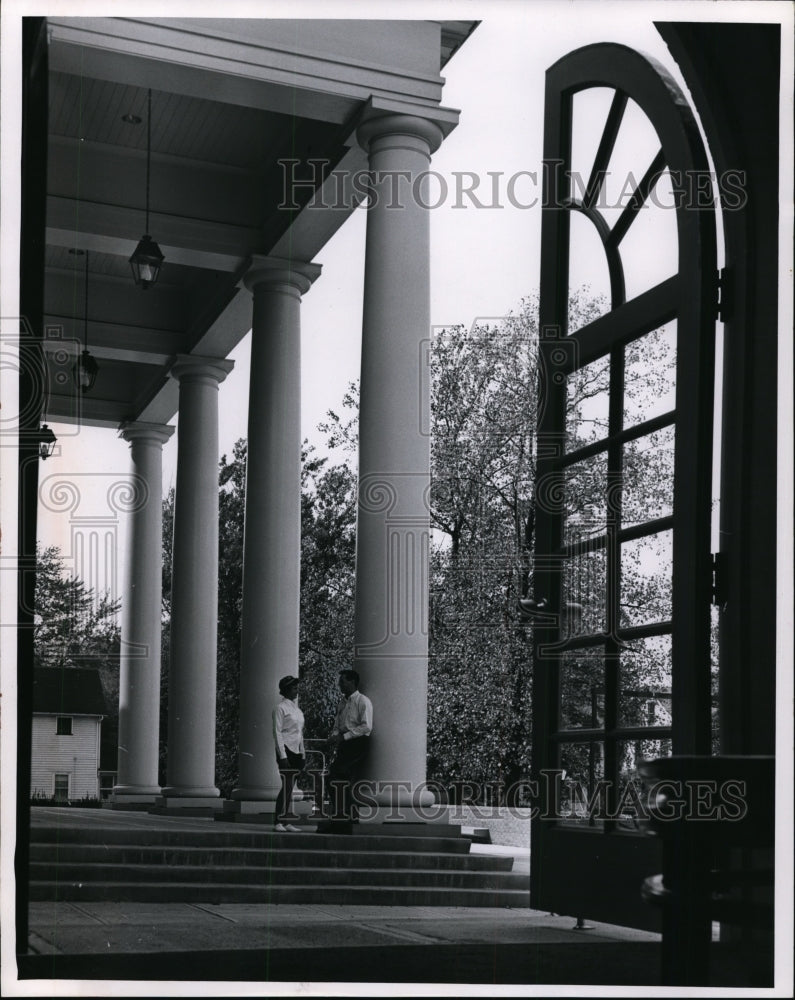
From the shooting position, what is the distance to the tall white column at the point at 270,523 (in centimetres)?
1680

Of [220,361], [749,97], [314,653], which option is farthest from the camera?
[314,653]

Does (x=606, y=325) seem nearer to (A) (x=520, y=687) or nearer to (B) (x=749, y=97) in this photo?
(B) (x=749, y=97)

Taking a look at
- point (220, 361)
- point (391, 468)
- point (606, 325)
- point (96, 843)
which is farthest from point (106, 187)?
point (606, 325)

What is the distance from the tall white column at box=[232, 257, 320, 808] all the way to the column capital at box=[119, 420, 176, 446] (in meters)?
9.62

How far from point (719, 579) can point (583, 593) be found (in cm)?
120

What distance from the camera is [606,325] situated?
687 cm

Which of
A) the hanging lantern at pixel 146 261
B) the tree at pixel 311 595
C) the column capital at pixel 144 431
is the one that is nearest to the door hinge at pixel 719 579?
the hanging lantern at pixel 146 261

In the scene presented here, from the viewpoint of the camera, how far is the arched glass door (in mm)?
5891

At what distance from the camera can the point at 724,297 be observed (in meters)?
6.02

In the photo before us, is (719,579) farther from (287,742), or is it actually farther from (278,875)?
(287,742)

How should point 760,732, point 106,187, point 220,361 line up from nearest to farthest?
point 760,732, point 106,187, point 220,361

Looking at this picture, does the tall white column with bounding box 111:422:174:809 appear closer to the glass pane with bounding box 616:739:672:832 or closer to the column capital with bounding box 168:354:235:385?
the column capital with bounding box 168:354:235:385

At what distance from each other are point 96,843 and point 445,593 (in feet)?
71.5

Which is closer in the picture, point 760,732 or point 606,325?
point 760,732
